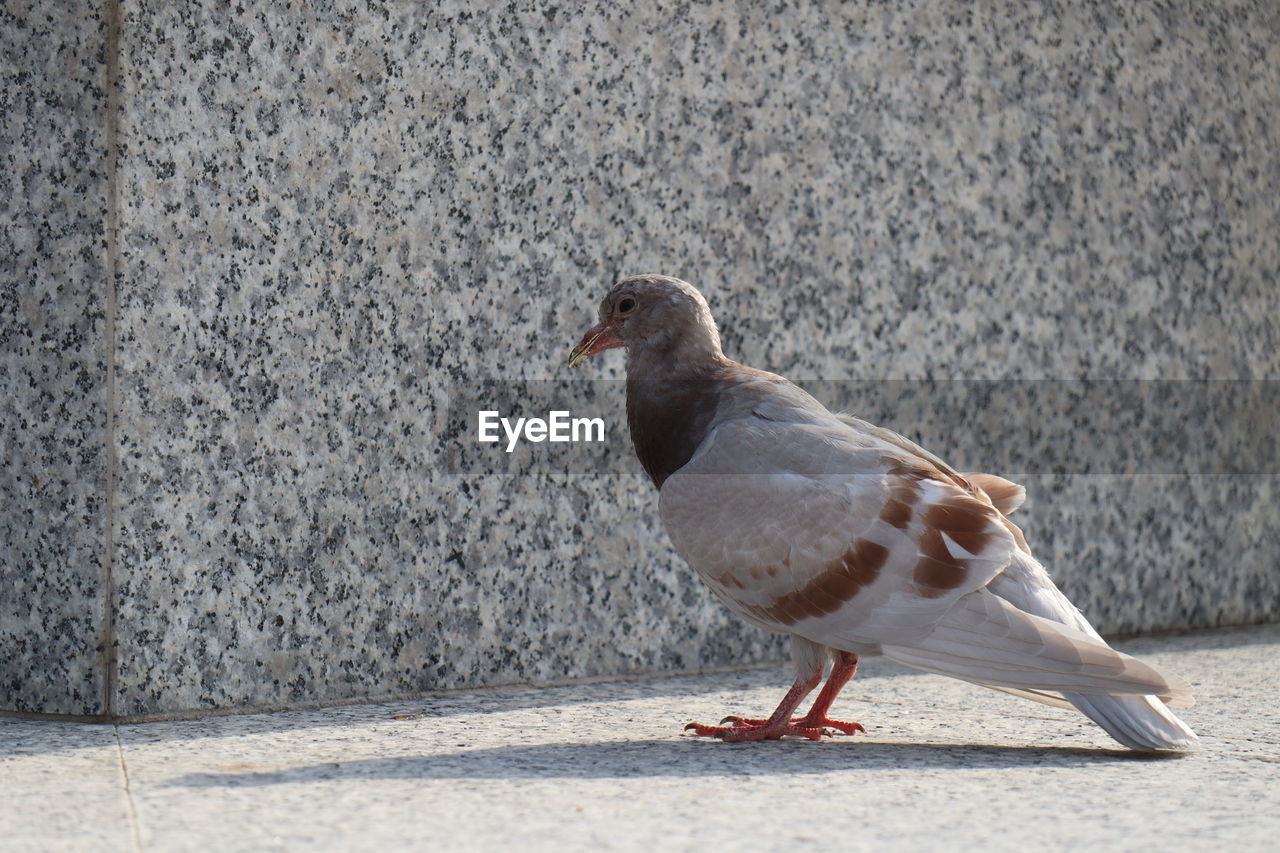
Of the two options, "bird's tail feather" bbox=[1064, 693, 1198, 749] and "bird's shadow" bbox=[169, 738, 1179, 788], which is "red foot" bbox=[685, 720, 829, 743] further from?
"bird's tail feather" bbox=[1064, 693, 1198, 749]

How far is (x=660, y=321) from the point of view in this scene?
3348mm

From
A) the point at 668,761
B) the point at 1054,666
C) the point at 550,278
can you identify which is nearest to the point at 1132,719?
the point at 1054,666

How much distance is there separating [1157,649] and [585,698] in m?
1.94

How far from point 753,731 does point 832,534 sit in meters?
Result: 0.49

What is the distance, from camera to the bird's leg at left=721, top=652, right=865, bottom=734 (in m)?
3.12

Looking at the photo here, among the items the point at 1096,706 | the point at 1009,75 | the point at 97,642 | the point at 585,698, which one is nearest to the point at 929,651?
the point at 1096,706

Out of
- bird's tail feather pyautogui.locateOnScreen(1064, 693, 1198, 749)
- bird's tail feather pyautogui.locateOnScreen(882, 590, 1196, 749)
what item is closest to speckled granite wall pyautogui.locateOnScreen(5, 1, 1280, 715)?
bird's tail feather pyautogui.locateOnScreen(882, 590, 1196, 749)

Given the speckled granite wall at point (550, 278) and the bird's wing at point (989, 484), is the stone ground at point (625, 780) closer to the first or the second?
the speckled granite wall at point (550, 278)

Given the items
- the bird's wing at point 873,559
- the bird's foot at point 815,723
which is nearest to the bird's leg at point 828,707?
the bird's foot at point 815,723

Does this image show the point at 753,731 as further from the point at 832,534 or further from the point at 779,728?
the point at 832,534

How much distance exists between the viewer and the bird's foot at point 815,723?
122 inches

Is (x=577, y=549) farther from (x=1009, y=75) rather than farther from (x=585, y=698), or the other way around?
(x=1009, y=75)

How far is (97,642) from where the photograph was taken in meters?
3.22

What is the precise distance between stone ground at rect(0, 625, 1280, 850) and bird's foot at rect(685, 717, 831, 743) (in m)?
0.03
